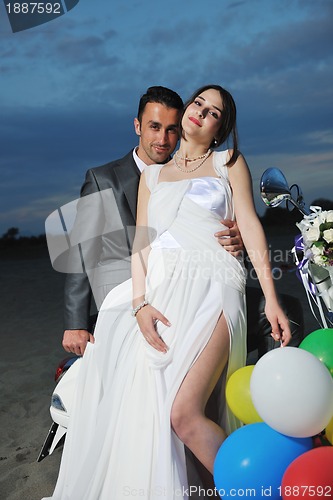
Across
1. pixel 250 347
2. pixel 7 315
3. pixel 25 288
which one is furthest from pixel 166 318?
pixel 25 288

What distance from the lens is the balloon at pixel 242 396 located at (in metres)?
2.46

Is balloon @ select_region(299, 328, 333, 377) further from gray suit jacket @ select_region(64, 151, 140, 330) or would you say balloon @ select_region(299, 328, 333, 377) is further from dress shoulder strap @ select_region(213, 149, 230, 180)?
gray suit jacket @ select_region(64, 151, 140, 330)

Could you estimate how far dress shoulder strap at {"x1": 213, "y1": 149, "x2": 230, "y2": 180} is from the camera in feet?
9.11

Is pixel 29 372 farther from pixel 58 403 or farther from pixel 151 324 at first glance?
pixel 151 324

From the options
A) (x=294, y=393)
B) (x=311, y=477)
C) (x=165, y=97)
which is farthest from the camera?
(x=165, y=97)

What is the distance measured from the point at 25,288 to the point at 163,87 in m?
8.64

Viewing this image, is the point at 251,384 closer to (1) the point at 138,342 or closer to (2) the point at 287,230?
(1) the point at 138,342

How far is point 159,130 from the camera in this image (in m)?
3.35

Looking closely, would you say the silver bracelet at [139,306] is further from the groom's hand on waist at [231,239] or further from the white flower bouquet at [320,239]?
the white flower bouquet at [320,239]

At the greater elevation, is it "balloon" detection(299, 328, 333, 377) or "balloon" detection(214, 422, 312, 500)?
"balloon" detection(299, 328, 333, 377)

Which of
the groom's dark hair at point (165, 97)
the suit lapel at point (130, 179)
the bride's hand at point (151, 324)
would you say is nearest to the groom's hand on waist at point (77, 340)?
the bride's hand at point (151, 324)

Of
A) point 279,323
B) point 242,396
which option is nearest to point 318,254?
point 279,323

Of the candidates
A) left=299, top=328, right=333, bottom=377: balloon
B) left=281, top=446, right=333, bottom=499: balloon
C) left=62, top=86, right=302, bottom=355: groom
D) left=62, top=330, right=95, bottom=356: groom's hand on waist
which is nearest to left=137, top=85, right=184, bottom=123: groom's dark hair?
left=62, top=86, right=302, bottom=355: groom

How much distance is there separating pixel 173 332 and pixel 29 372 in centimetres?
349
